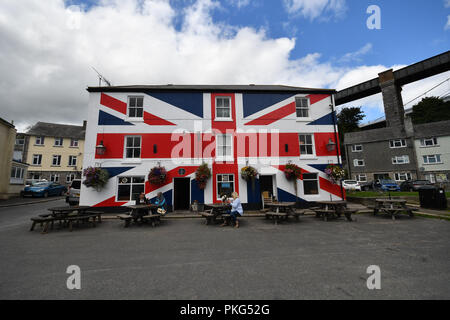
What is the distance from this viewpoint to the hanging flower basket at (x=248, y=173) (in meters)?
12.1

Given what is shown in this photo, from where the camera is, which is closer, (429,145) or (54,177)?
(429,145)

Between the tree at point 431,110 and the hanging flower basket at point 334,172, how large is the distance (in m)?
45.1

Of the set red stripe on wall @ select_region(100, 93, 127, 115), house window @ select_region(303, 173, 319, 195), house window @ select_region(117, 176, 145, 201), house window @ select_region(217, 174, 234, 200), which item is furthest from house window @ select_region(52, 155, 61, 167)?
house window @ select_region(303, 173, 319, 195)

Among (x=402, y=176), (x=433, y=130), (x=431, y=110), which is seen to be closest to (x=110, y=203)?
(x=402, y=176)

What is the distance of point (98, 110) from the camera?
1246cm

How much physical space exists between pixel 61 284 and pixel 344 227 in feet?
31.1

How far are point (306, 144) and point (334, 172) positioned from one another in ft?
8.61

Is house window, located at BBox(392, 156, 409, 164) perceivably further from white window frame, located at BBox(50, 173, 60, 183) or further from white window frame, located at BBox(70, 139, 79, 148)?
white window frame, located at BBox(50, 173, 60, 183)

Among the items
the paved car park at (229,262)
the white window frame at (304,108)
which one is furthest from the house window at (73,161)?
the white window frame at (304,108)

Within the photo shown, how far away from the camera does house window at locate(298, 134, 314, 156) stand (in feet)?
44.0

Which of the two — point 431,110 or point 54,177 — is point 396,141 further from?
point 54,177

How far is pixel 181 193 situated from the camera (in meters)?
13.2

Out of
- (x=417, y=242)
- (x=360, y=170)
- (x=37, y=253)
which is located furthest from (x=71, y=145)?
(x=360, y=170)

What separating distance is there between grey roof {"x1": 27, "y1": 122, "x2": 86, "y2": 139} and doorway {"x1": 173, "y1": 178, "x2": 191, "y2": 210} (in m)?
30.7
